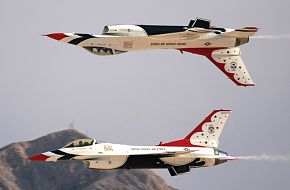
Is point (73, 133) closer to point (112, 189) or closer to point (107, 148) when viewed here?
point (112, 189)

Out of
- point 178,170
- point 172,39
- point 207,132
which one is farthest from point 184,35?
point 178,170

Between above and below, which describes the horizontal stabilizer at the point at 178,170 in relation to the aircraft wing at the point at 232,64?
below

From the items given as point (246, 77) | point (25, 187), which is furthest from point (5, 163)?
point (246, 77)

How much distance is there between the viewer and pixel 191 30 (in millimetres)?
81875

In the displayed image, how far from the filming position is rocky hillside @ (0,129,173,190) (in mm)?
158625

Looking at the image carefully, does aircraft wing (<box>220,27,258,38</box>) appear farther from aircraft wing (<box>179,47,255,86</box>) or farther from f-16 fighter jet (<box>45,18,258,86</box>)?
aircraft wing (<box>179,47,255,86</box>)

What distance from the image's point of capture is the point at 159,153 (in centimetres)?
8031

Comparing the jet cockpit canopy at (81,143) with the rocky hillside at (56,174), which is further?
the rocky hillside at (56,174)

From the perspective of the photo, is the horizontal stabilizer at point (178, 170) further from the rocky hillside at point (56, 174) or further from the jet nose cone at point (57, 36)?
the rocky hillside at point (56, 174)

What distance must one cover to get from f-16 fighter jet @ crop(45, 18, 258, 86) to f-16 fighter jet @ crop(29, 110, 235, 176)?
18.0 feet

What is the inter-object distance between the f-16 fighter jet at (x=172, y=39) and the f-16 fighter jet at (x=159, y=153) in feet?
18.0

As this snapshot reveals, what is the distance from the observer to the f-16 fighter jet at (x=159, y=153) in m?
78.7

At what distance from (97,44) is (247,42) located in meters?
12.7

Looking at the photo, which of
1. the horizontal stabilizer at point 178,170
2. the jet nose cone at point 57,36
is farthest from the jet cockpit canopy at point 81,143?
the jet nose cone at point 57,36
